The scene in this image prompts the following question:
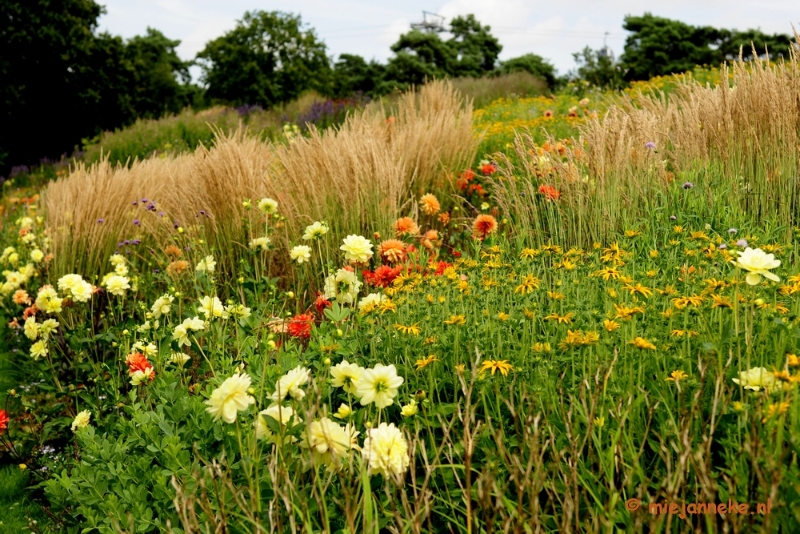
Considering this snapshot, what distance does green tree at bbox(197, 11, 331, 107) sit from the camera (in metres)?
24.6

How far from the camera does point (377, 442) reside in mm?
1682

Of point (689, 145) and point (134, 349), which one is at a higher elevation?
point (689, 145)

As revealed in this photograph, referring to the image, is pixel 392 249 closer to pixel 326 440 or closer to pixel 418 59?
pixel 326 440

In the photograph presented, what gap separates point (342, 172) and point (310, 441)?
3124 mm

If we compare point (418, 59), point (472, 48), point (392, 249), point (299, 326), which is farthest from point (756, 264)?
point (472, 48)

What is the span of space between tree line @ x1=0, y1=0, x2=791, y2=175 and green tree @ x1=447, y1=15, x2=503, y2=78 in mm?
50

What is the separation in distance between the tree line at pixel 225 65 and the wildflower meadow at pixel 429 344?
33.9ft

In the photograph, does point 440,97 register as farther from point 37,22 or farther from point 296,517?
point 37,22

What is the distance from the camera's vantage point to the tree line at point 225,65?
19.1 metres

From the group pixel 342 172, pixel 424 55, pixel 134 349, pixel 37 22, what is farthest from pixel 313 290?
pixel 424 55

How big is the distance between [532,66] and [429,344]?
1081 inches

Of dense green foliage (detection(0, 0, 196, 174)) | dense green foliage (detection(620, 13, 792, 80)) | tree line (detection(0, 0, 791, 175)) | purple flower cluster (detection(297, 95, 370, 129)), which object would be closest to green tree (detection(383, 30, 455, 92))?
tree line (detection(0, 0, 791, 175))

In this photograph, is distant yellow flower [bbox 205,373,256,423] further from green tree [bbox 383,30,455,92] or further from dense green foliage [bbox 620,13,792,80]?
green tree [bbox 383,30,455,92]

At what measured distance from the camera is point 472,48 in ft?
106
